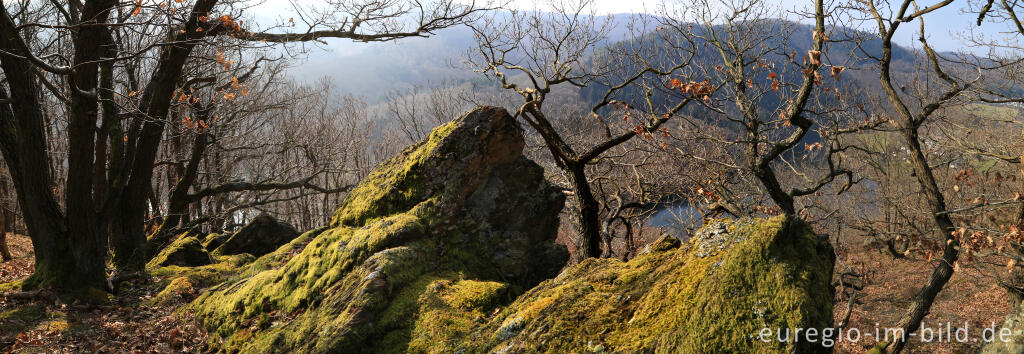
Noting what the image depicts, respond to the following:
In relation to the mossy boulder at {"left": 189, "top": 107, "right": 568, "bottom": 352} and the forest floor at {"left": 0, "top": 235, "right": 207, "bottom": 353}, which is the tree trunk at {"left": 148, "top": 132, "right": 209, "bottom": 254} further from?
the mossy boulder at {"left": 189, "top": 107, "right": 568, "bottom": 352}

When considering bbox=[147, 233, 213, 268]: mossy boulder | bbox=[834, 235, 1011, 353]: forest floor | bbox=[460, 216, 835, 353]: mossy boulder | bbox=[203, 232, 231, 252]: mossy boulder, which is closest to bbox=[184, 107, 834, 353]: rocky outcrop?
bbox=[460, 216, 835, 353]: mossy boulder

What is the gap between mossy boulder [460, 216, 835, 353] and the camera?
2428 mm

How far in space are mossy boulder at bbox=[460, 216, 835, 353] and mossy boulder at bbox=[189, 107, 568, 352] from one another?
2.23 ft

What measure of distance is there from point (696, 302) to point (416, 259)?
270 cm

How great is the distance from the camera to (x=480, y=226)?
5.52 m

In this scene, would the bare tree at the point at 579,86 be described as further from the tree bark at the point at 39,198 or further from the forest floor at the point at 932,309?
the forest floor at the point at 932,309

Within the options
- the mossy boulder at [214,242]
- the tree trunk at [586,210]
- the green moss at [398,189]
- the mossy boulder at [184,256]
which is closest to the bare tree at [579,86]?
the tree trunk at [586,210]

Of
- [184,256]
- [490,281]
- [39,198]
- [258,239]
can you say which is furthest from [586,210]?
[258,239]

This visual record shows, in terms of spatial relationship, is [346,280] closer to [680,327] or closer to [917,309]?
[680,327]

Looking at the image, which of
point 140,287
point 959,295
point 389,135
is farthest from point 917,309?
point 389,135

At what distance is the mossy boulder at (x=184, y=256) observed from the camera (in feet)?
28.8

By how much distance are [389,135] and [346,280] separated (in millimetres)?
28277

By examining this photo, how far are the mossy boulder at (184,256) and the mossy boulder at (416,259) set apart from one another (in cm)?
308

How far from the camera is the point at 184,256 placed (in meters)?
8.84
